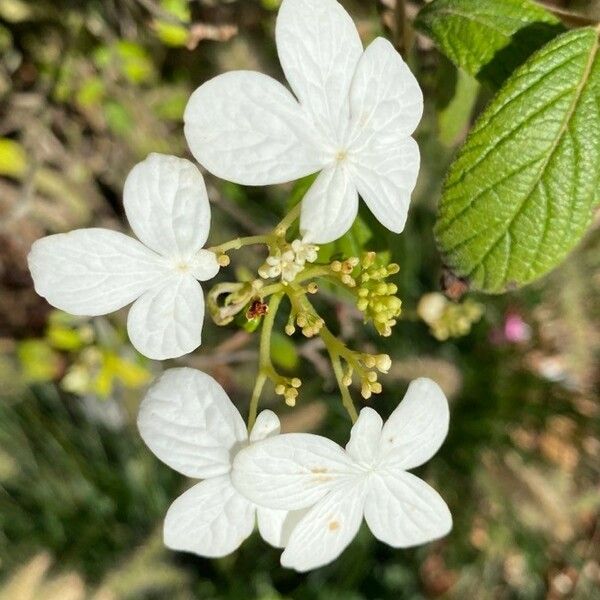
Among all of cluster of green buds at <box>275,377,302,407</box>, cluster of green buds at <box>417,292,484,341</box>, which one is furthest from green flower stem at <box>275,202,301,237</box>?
cluster of green buds at <box>417,292,484,341</box>

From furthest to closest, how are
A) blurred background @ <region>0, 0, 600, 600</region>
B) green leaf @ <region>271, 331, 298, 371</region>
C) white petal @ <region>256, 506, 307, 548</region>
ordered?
blurred background @ <region>0, 0, 600, 600</region>
green leaf @ <region>271, 331, 298, 371</region>
white petal @ <region>256, 506, 307, 548</region>

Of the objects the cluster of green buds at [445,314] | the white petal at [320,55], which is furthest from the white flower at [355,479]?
the cluster of green buds at [445,314]

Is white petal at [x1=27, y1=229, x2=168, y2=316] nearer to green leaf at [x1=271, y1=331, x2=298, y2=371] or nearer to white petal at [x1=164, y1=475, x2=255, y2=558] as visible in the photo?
white petal at [x1=164, y1=475, x2=255, y2=558]

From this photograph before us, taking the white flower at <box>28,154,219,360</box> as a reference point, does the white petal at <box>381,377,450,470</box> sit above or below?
below

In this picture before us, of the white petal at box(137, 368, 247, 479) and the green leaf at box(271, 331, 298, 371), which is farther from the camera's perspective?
the green leaf at box(271, 331, 298, 371)

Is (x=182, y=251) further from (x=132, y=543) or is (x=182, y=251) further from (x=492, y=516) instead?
(x=492, y=516)

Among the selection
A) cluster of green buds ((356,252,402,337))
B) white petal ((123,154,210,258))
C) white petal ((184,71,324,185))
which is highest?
white petal ((184,71,324,185))

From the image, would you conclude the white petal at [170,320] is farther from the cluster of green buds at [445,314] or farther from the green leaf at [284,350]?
the cluster of green buds at [445,314]
